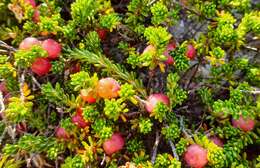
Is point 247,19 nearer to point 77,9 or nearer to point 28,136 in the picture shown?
point 77,9

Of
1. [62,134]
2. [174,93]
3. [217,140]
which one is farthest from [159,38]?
[62,134]

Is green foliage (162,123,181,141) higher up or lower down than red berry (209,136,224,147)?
higher up

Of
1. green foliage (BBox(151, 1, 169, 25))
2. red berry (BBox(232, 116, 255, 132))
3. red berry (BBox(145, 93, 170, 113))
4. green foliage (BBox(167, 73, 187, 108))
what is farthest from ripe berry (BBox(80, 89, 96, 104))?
red berry (BBox(232, 116, 255, 132))

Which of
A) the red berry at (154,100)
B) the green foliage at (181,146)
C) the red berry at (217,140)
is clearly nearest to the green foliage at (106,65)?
the red berry at (154,100)

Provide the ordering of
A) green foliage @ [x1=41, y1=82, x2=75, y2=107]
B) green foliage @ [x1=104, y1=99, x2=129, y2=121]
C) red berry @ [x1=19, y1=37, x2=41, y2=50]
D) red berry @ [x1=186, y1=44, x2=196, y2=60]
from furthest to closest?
red berry @ [x1=186, y1=44, x2=196, y2=60]
red berry @ [x1=19, y1=37, x2=41, y2=50]
green foliage @ [x1=41, y1=82, x2=75, y2=107]
green foliage @ [x1=104, y1=99, x2=129, y2=121]

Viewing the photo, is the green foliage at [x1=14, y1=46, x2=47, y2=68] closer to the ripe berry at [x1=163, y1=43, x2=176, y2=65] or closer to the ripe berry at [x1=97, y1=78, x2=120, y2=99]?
the ripe berry at [x1=97, y1=78, x2=120, y2=99]

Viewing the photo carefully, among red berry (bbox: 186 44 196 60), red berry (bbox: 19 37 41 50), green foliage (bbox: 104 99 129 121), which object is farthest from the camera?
red berry (bbox: 186 44 196 60)

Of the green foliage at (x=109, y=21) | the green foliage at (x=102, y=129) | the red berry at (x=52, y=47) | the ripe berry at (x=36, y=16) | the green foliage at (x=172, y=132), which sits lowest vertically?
the green foliage at (x=172, y=132)

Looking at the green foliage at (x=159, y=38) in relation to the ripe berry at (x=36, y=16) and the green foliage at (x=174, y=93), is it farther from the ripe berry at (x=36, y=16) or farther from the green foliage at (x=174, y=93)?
the ripe berry at (x=36, y=16)
